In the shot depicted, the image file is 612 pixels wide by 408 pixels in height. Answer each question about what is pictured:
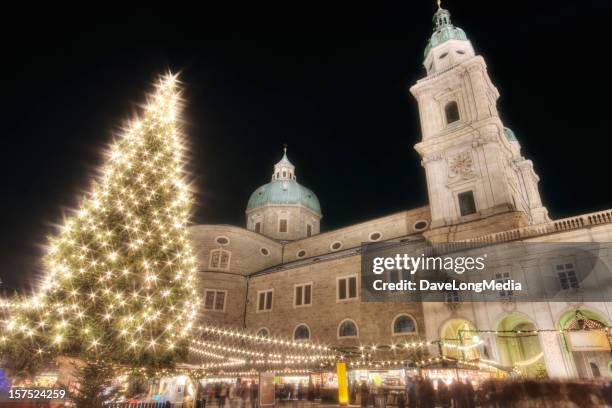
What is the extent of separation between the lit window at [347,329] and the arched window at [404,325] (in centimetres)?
287

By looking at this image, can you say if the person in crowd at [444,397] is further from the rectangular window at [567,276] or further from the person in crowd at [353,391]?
the rectangular window at [567,276]

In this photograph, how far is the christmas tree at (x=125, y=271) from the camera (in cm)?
840

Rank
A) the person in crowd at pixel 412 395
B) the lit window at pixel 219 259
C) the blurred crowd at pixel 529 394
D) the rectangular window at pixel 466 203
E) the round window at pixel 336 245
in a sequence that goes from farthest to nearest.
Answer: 1. the round window at pixel 336 245
2. the lit window at pixel 219 259
3. the rectangular window at pixel 466 203
4. the person in crowd at pixel 412 395
5. the blurred crowd at pixel 529 394

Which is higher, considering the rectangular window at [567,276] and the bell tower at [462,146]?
the bell tower at [462,146]

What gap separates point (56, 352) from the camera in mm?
8312

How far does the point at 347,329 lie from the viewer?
951 inches

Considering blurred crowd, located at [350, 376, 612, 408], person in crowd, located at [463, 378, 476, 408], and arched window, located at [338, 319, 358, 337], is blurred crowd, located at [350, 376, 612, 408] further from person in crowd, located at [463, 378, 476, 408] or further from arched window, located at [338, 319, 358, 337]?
arched window, located at [338, 319, 358, 337]

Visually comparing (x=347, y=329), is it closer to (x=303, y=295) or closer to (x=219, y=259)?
(x=303, y=295)

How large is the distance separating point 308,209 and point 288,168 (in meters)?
7.98

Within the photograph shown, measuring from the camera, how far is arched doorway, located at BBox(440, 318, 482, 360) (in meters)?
18.3

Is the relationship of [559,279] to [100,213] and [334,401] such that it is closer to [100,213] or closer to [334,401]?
[334,401]

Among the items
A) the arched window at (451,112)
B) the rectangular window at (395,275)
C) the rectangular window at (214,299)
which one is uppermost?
the arched window at (451,112)

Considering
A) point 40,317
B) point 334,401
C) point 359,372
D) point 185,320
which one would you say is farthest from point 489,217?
point 40,317

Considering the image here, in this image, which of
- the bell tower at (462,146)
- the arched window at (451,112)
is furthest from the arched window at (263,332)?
the arched window at (451,112)
